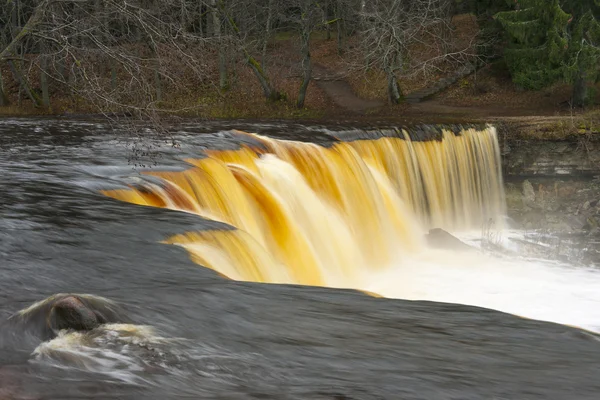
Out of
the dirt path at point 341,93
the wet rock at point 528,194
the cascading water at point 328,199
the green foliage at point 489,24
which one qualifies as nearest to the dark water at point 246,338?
the cascading water at point 328,199

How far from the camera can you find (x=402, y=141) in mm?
16281

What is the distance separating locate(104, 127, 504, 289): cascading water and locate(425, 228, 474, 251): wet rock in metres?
0.22

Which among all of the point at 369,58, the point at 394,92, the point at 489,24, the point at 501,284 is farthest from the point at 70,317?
the point at 489,24

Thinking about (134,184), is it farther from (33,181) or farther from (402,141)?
(402,141)

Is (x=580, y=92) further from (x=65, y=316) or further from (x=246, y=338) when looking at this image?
(x=65, y=316)

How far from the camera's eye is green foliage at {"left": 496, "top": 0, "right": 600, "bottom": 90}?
961 inches

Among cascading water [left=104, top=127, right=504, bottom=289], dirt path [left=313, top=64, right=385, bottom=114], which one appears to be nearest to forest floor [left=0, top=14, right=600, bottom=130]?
dirt path [left=313, top=64, right=385, bottom=114]

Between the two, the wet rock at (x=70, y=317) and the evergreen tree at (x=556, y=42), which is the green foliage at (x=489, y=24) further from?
the wet rock at (x=70, y=317)

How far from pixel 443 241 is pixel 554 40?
1338 centimetres

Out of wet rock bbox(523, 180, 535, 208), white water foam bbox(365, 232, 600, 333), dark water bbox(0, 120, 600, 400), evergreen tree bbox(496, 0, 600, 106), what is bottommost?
white water foam bbox(365, 232, 600, 333)

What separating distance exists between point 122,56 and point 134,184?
196 centimetres

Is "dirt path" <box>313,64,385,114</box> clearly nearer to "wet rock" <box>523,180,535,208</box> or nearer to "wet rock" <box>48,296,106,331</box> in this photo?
"wet rock" <box>523,180,535,208</box>

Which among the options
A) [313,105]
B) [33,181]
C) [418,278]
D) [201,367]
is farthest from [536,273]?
[313,105]

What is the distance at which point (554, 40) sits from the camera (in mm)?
24656
